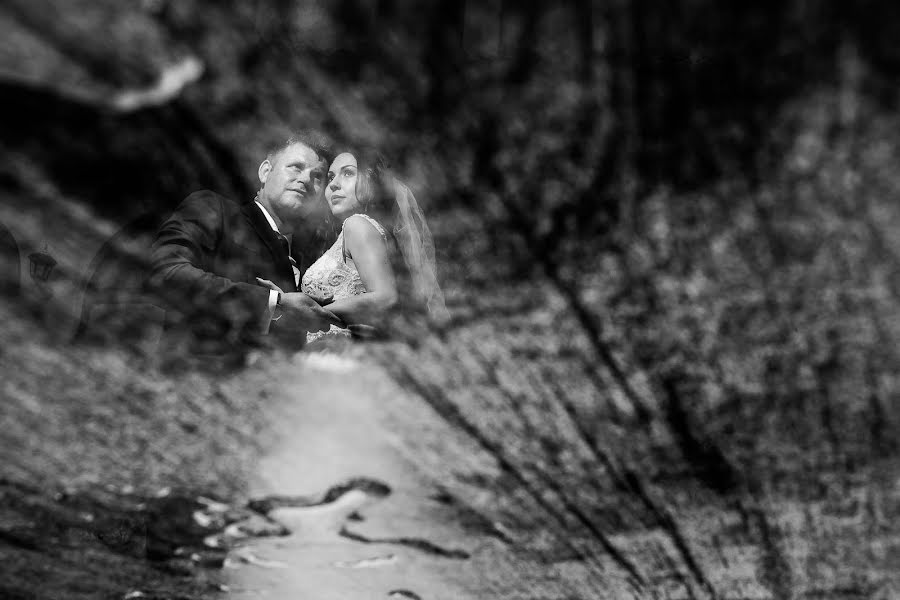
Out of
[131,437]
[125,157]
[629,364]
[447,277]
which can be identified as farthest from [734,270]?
[131,437]

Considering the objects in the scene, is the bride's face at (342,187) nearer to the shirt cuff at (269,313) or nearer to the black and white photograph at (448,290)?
the black and white photograph at (448,290)

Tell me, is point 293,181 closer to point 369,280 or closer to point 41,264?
point 369,280

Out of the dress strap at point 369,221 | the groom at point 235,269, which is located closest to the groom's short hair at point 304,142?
the groom at point 235,269

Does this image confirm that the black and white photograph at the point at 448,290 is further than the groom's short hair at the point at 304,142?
No

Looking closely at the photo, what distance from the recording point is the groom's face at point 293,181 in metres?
0.75

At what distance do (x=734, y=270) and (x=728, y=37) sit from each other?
20 centimetres

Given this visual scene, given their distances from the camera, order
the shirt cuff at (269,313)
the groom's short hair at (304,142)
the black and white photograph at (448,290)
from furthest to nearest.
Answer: the shirt cuff at (269,313) < the groom's short hair at (304,142) < the black and white photograph at (448,290)

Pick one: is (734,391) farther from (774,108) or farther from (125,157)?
(125,157)

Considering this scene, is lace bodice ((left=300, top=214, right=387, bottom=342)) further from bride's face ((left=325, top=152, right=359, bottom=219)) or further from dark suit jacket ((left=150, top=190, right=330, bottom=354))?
dark suit jacket ((left=150, top=190, right=330, bottom=354))

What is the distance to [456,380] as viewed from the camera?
74 cm

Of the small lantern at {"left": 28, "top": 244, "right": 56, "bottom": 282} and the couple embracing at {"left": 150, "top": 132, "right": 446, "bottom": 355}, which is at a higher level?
the couple embracing at {"left": 150, "top": 132, "right": 446, "bottom": 355}

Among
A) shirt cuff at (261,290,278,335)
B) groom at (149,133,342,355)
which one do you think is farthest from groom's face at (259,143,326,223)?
shirt cuff at (261,290,278,335)

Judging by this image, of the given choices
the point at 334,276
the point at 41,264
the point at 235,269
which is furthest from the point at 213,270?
the point at 334,276

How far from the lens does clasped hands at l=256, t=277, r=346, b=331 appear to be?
0.73m
